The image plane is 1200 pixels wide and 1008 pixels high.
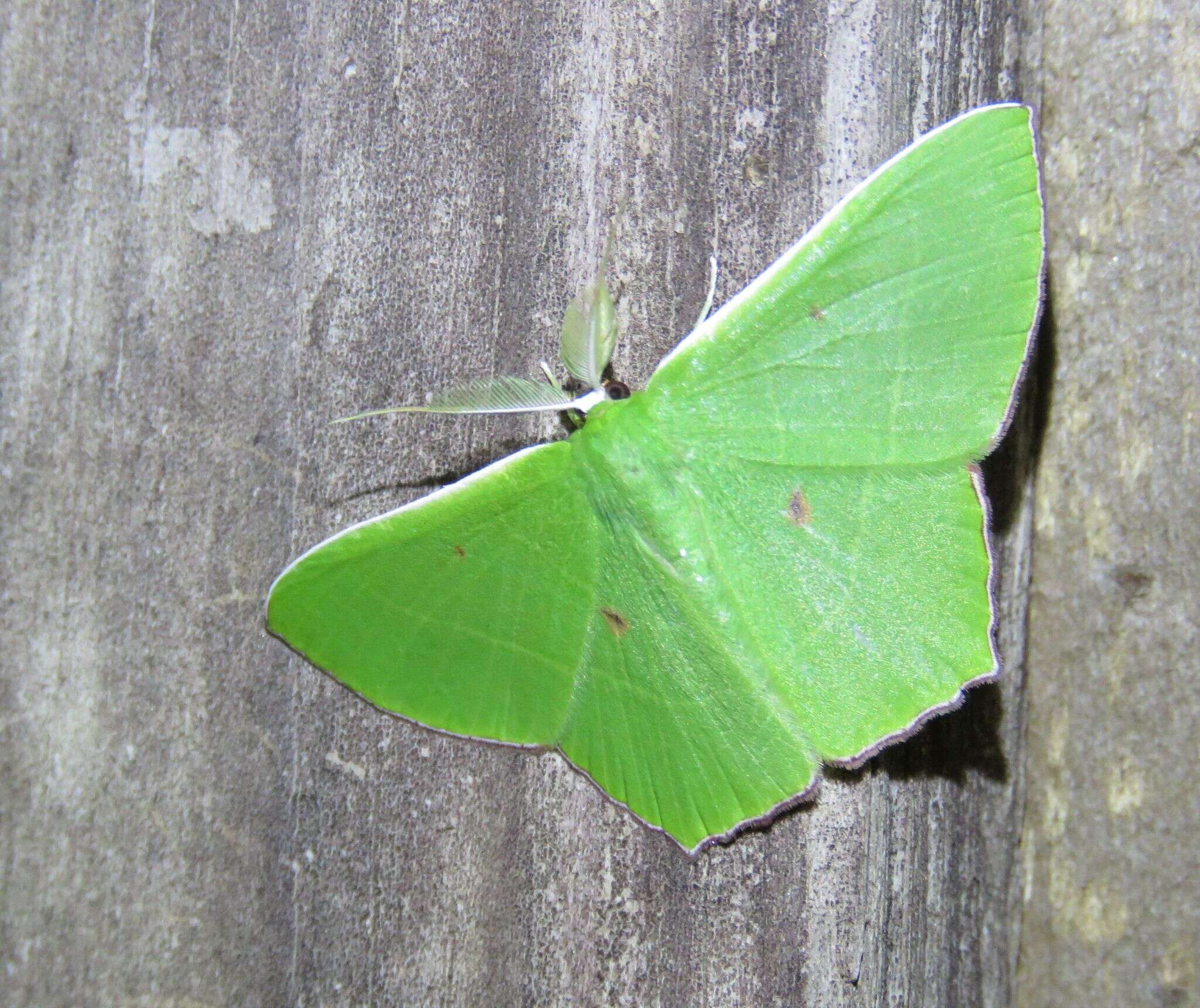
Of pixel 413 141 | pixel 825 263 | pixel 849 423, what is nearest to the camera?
pixel 825 263

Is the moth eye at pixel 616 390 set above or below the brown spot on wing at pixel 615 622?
above

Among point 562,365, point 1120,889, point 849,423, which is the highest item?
point 562,365

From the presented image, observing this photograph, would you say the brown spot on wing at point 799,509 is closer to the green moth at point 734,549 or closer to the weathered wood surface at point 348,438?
the green moth at point 734,549

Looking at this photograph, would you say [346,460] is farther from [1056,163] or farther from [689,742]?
[1056,163]

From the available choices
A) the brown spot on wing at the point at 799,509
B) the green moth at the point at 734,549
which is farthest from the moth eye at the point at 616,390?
the brown spot on wing at the point at 799,509

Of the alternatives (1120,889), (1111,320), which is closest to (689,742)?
(1120,889)

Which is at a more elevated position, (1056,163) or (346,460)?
(1056,163)
